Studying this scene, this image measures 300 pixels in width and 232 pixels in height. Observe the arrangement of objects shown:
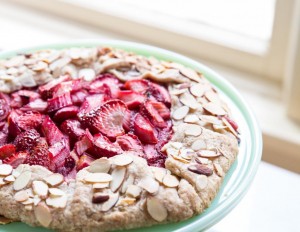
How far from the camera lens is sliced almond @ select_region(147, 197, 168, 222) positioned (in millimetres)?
765

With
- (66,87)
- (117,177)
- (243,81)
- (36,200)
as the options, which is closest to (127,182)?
(117,177)

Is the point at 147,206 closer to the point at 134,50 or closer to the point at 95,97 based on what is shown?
the point at 95,97

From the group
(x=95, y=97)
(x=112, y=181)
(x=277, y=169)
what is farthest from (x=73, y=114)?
(x=277, y=169)

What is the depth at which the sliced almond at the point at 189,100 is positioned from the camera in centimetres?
93

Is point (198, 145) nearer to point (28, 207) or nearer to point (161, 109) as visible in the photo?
point (161, 109)

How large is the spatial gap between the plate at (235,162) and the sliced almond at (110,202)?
2.0 inches

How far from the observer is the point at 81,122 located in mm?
885

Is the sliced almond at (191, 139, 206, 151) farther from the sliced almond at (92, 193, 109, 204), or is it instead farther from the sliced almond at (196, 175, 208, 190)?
the sliced almond at (92, 193, 109, 204)

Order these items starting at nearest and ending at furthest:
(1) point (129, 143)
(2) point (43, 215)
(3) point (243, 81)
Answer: (2) point (43, 215) → (1) point (129, 143) → (3) point (243, 81)

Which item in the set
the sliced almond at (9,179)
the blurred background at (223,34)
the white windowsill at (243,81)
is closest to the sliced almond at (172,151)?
the sliced almond at (9,179)

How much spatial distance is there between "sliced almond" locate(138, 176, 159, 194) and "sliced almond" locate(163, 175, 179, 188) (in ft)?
0.04

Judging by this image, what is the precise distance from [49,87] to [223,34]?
765mm

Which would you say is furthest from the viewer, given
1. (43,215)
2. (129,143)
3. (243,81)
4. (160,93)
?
(243,81)

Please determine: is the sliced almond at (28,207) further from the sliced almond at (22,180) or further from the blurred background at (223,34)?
the blurred background at (223,34)
